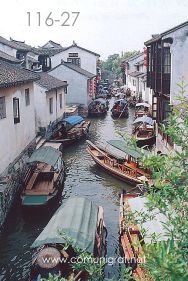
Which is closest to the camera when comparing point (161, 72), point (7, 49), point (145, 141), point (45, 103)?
point (161, 72)

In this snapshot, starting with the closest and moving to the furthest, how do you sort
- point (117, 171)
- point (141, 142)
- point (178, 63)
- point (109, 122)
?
point (178, 63) < point (117, 171) < point (141, 142) < point (109, 122)

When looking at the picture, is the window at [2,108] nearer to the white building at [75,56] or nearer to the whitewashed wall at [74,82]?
the whitewashed wall at [74,82]

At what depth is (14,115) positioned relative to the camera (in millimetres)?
17578

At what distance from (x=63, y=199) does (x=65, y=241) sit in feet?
26.9

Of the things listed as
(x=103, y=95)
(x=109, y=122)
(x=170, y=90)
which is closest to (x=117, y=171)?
(x=170, y=90)

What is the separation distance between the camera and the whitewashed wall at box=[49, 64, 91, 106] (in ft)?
132

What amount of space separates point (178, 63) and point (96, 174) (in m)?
7.78

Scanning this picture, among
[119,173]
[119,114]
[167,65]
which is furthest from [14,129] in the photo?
[119,114]

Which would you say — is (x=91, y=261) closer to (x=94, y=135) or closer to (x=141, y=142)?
(x=141, y=142)

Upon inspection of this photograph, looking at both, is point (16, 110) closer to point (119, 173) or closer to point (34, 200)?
point (34, 200)

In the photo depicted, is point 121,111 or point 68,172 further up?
point 121,111

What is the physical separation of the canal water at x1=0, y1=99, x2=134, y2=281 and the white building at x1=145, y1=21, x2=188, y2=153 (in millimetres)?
3296

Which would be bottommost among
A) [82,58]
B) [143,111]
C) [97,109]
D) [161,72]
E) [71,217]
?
[71,217]

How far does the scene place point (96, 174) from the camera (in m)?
20.8
